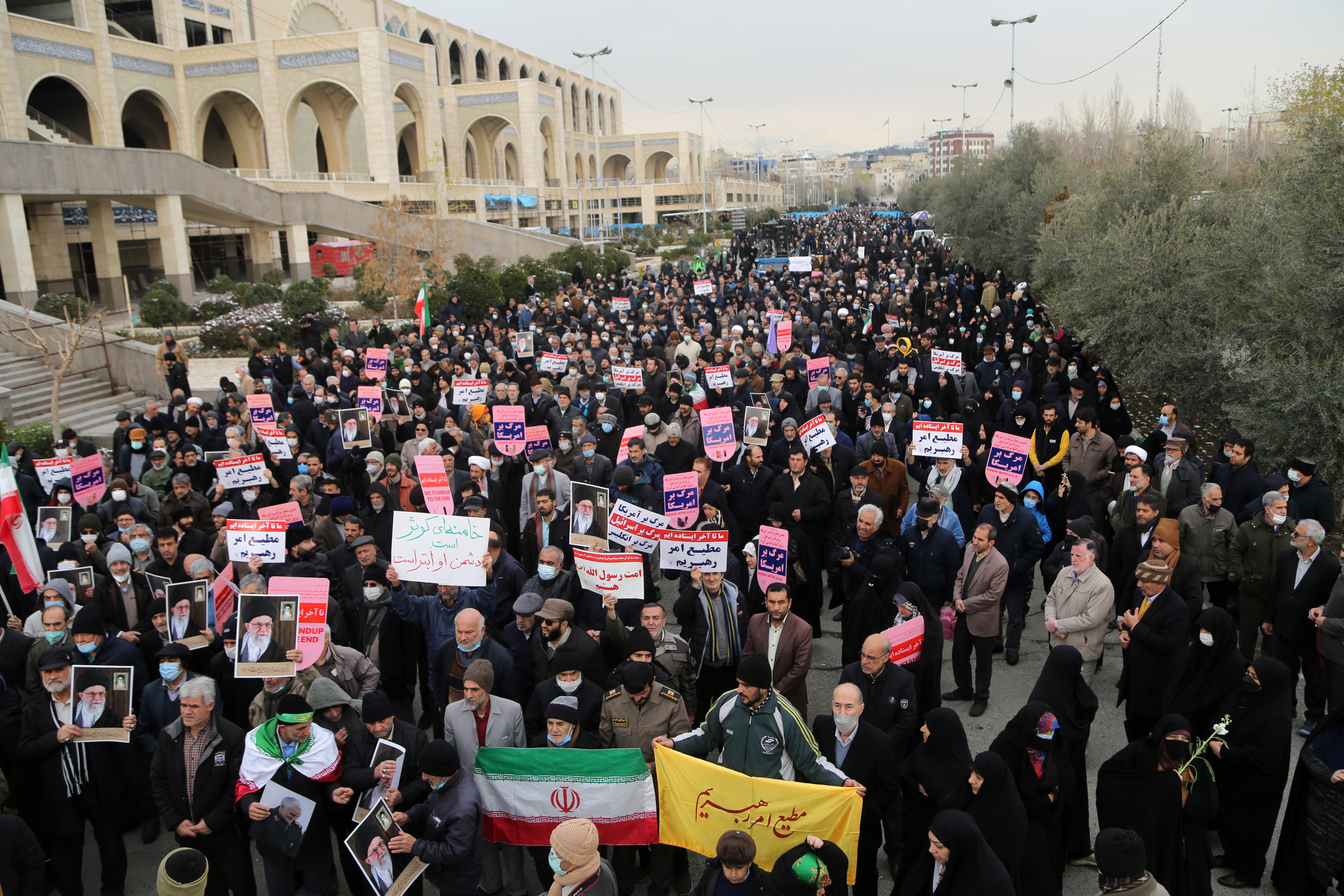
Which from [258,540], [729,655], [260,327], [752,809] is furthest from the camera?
[260,327]


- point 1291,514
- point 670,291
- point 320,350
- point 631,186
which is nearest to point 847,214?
point 631,186

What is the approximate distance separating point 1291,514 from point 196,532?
9514mm

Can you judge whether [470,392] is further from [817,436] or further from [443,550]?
[443,550]

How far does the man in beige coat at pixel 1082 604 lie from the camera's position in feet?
21.5

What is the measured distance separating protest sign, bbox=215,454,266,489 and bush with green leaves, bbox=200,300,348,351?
14311mm

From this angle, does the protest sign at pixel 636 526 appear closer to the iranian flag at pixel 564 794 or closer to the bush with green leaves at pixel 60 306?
the iranian flag at pixel 564 794

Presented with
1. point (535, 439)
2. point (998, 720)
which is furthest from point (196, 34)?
point (998, 720)

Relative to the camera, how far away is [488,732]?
201 inches

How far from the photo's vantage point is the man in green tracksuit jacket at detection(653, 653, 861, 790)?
4781 millimetres

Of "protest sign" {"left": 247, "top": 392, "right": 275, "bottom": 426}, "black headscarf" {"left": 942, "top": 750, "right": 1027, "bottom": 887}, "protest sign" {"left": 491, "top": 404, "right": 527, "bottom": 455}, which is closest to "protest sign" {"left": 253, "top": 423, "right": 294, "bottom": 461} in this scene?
"protest sign" {"left": 247, "top": 392, "right": 275, "bottom": 426}

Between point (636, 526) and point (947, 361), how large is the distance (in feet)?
24.0

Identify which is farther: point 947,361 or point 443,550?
point 947,361

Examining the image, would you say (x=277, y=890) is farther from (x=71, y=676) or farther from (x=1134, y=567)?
(x=1134, y=567)

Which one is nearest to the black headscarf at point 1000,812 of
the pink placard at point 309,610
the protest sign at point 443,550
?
the protest sign at point 443,550
